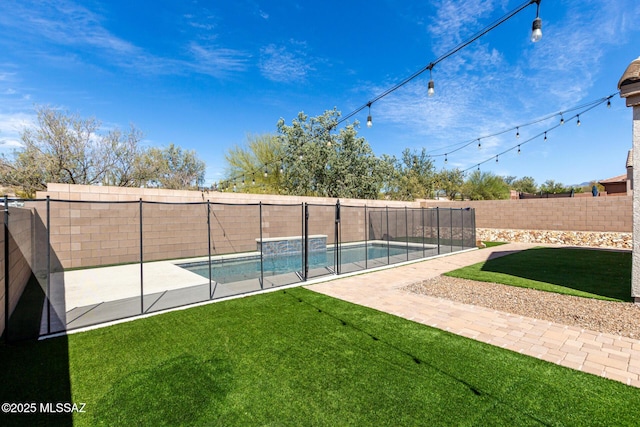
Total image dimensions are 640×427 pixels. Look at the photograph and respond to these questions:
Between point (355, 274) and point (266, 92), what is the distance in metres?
15.0

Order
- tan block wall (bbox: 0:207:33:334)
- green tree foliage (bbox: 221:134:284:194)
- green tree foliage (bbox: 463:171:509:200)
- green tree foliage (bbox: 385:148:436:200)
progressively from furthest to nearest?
1. green tree foliage (bbox: 463:171:509:200)
2. green tree foliage (bbox: 385:148:436:200)
3. green tree foliage (bbox: 221:134:284:194)
4. tan block wall (bbox: 0:207:33:334)

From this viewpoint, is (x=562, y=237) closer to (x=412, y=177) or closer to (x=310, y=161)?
(x=310, y=161)

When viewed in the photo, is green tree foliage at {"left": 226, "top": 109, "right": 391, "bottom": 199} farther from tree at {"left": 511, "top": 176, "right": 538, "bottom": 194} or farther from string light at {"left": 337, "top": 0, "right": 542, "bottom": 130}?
tree at {"left": 511, "top": 176, "right": 538, "bottom": 194}

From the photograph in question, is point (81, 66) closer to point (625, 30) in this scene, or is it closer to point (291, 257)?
point (291, 257)

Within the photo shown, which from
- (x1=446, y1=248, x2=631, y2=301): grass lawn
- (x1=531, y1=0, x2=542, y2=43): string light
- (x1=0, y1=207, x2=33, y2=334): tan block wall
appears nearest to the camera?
(x1=531, y1=0, x2=542, y2=43): string light

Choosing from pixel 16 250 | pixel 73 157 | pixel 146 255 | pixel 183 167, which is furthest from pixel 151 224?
pixel 183 167

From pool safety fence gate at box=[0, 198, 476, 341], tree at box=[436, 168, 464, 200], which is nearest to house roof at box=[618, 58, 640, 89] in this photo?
pool safety fence gate at box=[0, 198, 476, 341]

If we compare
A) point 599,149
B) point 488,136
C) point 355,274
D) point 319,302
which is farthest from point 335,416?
point 599,149

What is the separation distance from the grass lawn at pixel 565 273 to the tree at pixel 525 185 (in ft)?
118

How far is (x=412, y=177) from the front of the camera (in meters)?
27.5

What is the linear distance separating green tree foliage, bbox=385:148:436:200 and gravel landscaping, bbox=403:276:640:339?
21.6 m

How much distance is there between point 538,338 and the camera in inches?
133

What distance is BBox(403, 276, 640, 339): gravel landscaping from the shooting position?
3783mm

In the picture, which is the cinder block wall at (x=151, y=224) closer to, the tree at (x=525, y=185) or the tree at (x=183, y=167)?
the tree at (x=183, y=167)
